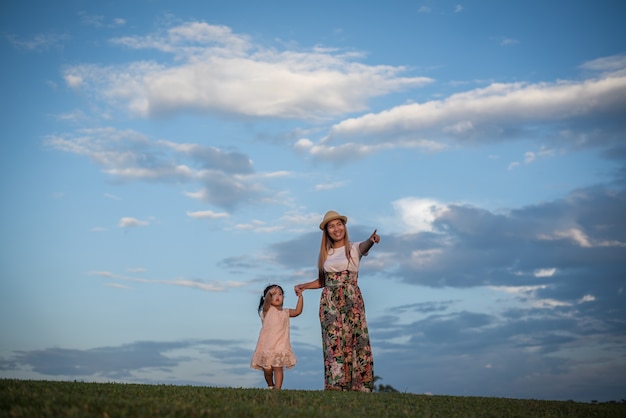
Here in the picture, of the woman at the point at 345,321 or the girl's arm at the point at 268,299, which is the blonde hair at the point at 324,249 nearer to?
the woman at the point at 345,321

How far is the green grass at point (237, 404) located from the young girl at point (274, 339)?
7.48 ft

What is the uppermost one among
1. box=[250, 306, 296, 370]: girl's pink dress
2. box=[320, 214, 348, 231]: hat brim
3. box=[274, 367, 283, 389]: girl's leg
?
box=[320, 214, 348, 231]: hat brim

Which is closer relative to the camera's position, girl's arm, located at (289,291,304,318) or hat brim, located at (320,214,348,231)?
hat brim, located at (320,214,348,231)

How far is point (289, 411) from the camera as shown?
8.56 m

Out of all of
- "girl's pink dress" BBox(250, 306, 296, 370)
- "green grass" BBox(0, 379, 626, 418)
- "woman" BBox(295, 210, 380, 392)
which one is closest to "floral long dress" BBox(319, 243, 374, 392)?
"woman" BBox(295, 210, 380, 392)

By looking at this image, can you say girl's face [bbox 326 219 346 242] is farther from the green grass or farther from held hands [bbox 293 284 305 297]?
the green grass

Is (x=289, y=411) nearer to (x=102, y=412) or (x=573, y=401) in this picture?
(x=102, y=412)

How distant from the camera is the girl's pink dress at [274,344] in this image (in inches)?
545

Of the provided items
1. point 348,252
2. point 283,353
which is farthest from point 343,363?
point 348,252

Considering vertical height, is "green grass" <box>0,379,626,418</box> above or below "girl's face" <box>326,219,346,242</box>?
below

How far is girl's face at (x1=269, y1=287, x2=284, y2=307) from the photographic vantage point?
14234 millimetres

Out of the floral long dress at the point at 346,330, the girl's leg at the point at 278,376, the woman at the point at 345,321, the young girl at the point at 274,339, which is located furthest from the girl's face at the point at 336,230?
the girl's leg at the point at 278,376

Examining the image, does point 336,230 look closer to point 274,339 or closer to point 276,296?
point 276,296

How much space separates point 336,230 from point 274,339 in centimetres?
258
